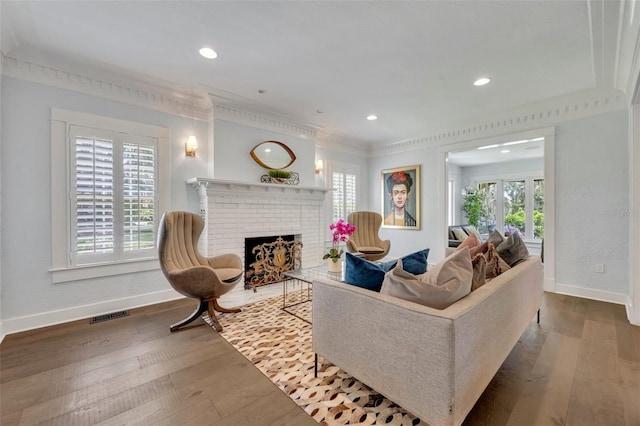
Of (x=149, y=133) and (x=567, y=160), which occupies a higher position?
(x=149, y=133)

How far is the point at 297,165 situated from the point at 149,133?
2.18 m

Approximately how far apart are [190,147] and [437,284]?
11.5 ft

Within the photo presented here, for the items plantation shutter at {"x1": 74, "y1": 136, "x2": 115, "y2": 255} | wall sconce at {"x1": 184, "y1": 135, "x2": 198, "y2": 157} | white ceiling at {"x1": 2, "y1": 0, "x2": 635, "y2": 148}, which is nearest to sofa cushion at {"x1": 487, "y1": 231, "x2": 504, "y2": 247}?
white ceiling at {"x1": 2, "y1": 0, "x2": 635, "y2": 148}

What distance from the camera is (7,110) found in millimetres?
2604

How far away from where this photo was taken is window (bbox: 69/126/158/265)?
9.60 feet

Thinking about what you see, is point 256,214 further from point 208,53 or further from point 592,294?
point 592,294

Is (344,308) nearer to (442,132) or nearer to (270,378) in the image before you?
(270,378)

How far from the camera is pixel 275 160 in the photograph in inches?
173

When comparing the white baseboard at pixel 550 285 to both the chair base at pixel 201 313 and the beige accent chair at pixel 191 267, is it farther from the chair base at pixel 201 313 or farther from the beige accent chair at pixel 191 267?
the chair base at pixel 201 313

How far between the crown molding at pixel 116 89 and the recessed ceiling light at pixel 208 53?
1.03 meters

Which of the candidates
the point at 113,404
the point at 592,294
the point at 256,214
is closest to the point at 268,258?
the point at 256,214

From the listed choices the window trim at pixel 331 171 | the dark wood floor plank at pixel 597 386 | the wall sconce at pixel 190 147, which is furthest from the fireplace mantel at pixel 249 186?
the dark wood floor plank at pixel 597 386

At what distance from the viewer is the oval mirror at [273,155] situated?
419 centimetres

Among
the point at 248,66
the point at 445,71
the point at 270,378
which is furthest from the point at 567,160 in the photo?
the point at 270,378
